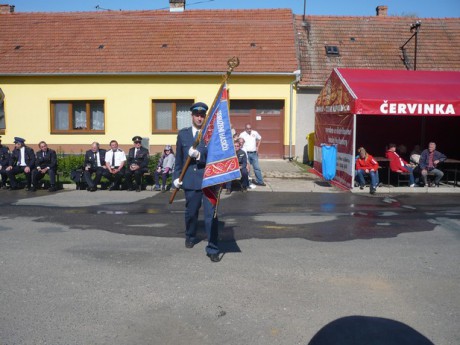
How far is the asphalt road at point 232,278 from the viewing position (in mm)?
4422

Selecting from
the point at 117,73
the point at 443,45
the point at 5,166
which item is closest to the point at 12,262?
the point at 5,166

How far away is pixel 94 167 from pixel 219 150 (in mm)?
8526

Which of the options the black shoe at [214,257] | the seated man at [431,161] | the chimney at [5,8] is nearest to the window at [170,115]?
the seated man at [431,161]

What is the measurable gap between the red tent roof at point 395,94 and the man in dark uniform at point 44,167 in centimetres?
802

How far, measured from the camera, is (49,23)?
24703 millimetres

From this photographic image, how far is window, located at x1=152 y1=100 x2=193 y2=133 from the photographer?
2217 cm

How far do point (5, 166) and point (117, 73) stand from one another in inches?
318

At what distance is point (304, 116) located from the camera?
21609 mm

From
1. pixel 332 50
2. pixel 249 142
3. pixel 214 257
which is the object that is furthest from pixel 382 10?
pixel 214 257

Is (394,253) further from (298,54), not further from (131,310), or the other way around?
(298,54)

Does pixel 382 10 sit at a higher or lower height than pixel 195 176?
higher

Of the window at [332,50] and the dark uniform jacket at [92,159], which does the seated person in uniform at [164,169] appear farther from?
the window at [332,50]

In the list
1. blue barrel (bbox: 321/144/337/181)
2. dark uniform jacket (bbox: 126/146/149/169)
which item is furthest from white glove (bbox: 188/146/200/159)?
blue barrel (bbox: 321/144/337/181)

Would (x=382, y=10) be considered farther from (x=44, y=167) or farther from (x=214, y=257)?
(x=214, y=257)
